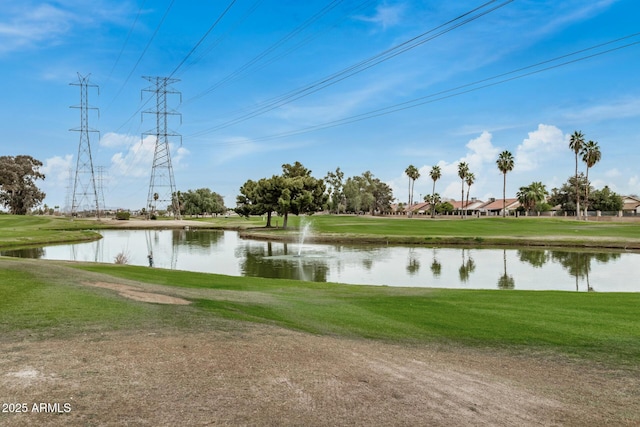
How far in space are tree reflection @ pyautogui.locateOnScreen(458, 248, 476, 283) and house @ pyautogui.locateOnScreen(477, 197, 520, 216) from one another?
123 metres

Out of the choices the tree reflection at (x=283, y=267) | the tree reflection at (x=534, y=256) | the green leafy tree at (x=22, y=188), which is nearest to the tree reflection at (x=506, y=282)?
the tree reflection at (x=534, y=256)

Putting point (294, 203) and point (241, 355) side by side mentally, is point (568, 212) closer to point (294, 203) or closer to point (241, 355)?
point (294, 203)

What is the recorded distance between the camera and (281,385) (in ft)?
24.0

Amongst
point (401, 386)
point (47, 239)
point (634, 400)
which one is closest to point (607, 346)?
point (634, 400)

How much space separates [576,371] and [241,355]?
7098mm

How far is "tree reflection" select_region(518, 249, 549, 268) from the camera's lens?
4323 centimetres

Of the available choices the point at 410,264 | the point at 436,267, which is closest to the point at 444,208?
the point at 410,264

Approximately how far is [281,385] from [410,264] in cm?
3581

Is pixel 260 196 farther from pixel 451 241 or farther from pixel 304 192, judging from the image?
pixel 451 241

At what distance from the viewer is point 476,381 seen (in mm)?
8562

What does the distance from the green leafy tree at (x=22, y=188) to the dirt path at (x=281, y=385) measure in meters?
150

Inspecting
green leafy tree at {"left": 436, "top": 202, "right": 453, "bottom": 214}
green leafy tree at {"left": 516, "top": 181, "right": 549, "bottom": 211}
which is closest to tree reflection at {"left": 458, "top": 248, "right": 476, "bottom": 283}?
green leafy tree at {"left": 516, "top": 181, "right": 549, "bottom": 211}

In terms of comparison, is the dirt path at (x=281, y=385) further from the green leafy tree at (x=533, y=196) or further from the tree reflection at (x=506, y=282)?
the green leafy tree at (x=533, y=196)

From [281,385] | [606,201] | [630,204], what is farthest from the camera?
[630,204]
